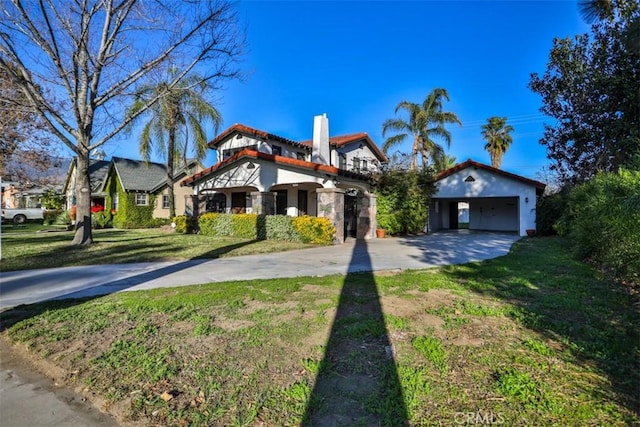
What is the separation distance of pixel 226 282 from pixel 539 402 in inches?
216

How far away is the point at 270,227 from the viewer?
1563cm

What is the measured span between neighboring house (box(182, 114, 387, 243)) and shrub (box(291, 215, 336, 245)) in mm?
468

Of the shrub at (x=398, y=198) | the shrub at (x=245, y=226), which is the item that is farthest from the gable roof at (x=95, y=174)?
the shrub at (x=398, y=198)

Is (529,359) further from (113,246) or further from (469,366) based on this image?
(113,246)

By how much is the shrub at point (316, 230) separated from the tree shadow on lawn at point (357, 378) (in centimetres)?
959

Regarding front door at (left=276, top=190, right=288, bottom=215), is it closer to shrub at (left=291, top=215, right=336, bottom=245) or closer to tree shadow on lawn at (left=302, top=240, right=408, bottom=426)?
shrub at (left=291, top=215, right=336, bottom=245)

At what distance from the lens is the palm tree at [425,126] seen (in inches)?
978

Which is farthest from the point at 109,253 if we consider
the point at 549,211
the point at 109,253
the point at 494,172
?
the point at 549,211

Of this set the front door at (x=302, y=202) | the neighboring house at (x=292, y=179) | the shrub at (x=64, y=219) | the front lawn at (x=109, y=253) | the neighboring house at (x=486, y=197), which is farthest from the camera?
the shrub at (x=64, y=219)

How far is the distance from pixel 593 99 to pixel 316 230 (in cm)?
1578

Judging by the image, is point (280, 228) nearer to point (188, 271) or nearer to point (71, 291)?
point (188, 271)

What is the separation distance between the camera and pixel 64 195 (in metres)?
32.8

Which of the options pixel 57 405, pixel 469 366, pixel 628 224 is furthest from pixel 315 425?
pixel 628 224

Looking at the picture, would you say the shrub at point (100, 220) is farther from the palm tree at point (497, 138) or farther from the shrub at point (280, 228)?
the palm tree at point (497, 138)
